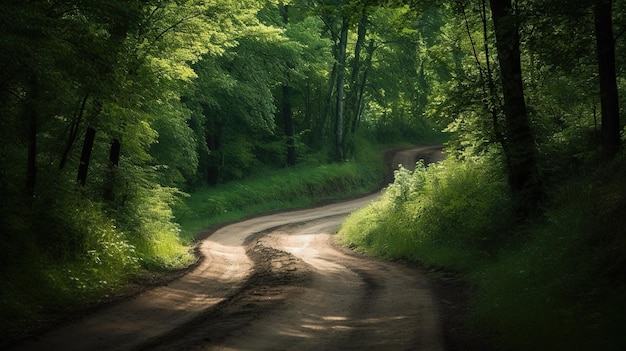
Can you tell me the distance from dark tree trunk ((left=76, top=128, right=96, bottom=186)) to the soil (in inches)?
143

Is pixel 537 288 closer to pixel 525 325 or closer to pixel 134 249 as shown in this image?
pixel 525 325

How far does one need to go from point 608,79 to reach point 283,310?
335 inches

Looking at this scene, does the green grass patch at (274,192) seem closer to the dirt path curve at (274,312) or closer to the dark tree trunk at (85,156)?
the dark tree trunk at (85,156)

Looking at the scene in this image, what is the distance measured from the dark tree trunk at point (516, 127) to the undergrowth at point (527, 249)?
0.50 m

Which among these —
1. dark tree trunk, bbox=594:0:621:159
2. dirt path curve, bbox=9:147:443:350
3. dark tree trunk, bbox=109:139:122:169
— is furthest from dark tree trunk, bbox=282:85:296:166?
dark tree trunk, bbox=594:0:621:159

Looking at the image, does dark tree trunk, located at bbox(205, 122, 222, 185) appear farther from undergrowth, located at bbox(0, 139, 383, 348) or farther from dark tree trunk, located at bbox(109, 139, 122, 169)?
dark tree trunk, located at bbox(109, 139, 122, 169)

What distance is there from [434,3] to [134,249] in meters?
11.1

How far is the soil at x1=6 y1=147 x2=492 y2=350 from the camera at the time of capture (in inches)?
363

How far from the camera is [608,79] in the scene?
13.0 m

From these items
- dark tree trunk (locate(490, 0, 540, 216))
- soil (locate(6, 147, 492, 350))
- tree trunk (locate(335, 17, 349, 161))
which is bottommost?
soil (locate(6, 147, 492, 350))

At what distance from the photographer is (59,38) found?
1191 centimetres

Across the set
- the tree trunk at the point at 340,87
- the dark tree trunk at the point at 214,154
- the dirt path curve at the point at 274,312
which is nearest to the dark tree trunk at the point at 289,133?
the tree trunk at the point at 340,87

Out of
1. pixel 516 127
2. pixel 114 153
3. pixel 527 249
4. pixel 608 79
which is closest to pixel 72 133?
pixel 114 153

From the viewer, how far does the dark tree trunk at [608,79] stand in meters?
12.9
